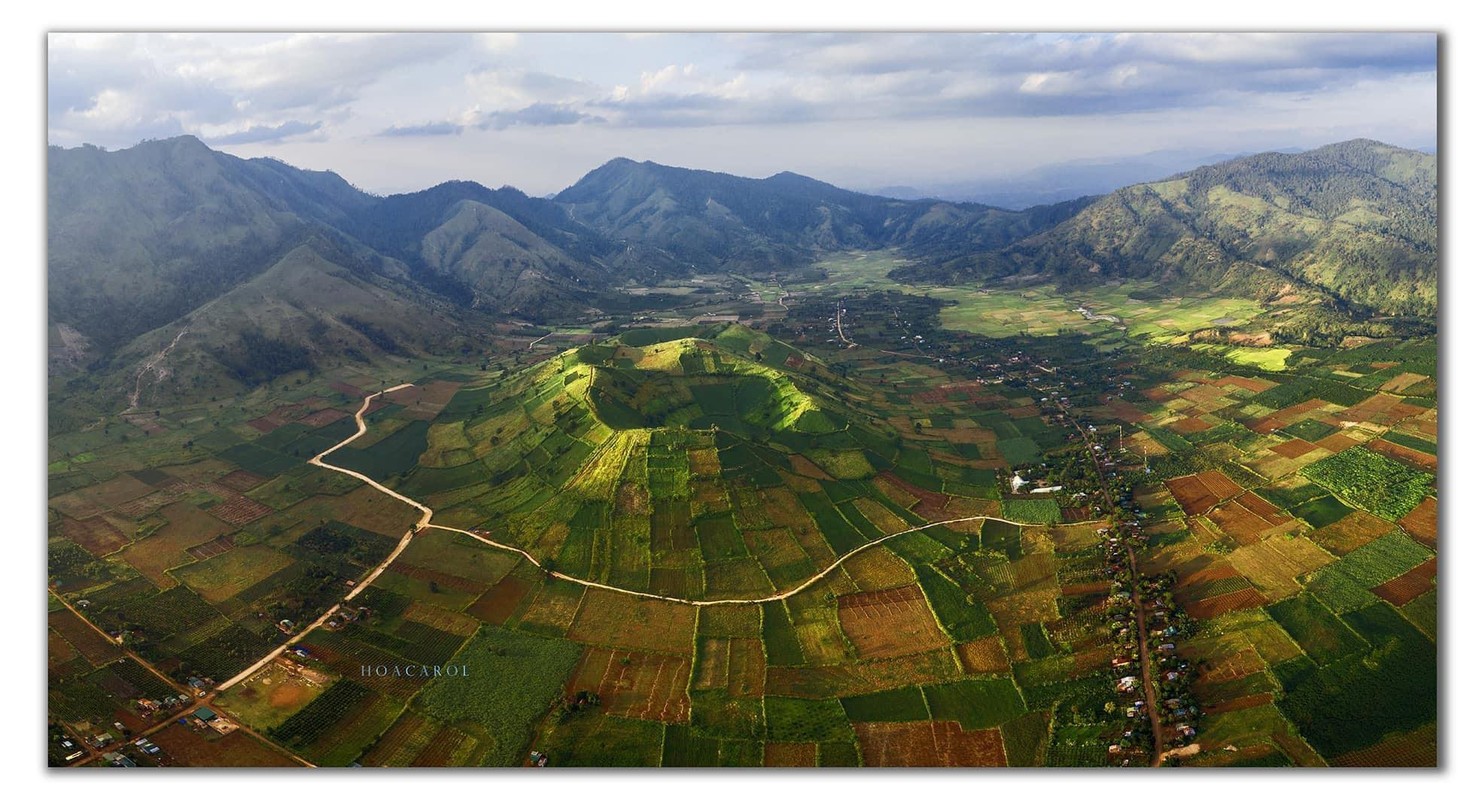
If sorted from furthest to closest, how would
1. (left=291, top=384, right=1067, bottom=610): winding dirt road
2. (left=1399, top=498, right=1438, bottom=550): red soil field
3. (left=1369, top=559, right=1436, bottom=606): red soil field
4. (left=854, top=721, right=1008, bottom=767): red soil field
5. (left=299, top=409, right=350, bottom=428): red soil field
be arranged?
(left=299, top=409, right=350, bottom=428): red soil field < (left=1399, top=498, right=1438, bottom=550): red soil field < (left=291, top=384, right=1067, bottom=610): winding dirt road < (left=1369, top=559, right=1436, bottom=606): red soil field < (left=854, top=721, right=1008, bottom=767): red soil field

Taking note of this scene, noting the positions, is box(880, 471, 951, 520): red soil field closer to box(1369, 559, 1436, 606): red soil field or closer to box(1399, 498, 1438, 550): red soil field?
box(1369, 559, 1436, 606): red soil field

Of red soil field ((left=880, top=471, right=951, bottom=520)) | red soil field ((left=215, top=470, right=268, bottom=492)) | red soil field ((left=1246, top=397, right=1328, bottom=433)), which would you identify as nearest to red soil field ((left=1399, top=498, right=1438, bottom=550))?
red soil field ((left=1246, top=397, right=1328, bottom=433))

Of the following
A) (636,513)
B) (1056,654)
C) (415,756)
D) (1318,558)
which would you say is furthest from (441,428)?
(1318,558)

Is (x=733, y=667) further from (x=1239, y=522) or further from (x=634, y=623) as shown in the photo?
(x=1239, y=522)
